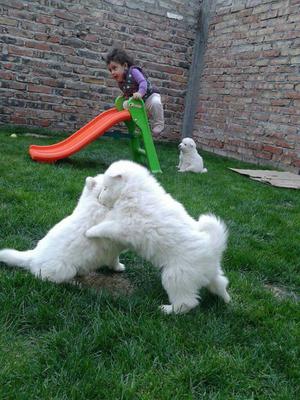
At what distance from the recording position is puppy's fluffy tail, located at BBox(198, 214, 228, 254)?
6.95 ft

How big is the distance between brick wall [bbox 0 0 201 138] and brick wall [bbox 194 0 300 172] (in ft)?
2.80

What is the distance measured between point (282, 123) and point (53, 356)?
21.3 ft

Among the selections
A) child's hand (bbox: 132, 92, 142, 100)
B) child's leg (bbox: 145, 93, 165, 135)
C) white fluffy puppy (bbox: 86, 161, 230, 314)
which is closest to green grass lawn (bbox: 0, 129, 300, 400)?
white fluffy puppy (bbox: 86, 161, 230, 314)

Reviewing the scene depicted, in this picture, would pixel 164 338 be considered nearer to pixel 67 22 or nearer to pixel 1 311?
pixel 1 311

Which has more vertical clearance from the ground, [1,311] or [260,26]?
[260,26]

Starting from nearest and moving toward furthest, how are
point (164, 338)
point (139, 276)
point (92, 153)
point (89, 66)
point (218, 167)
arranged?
point (164, 338)
point (139, 276)
point (92, 153)
point (218, 167)
point (89, 66)

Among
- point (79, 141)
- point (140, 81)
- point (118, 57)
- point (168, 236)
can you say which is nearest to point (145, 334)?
point (168, 236)

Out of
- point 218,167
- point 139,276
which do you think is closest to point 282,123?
point 218,167

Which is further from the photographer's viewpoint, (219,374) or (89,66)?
(89,66)

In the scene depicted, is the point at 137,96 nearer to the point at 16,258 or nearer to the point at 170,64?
the point at 16,258

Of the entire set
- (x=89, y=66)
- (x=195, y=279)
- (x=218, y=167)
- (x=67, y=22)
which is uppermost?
(x=67, y=22)

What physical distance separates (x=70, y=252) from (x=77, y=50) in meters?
7.14

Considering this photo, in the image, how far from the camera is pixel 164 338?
6.05ft

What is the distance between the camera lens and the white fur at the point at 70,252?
220 cm
